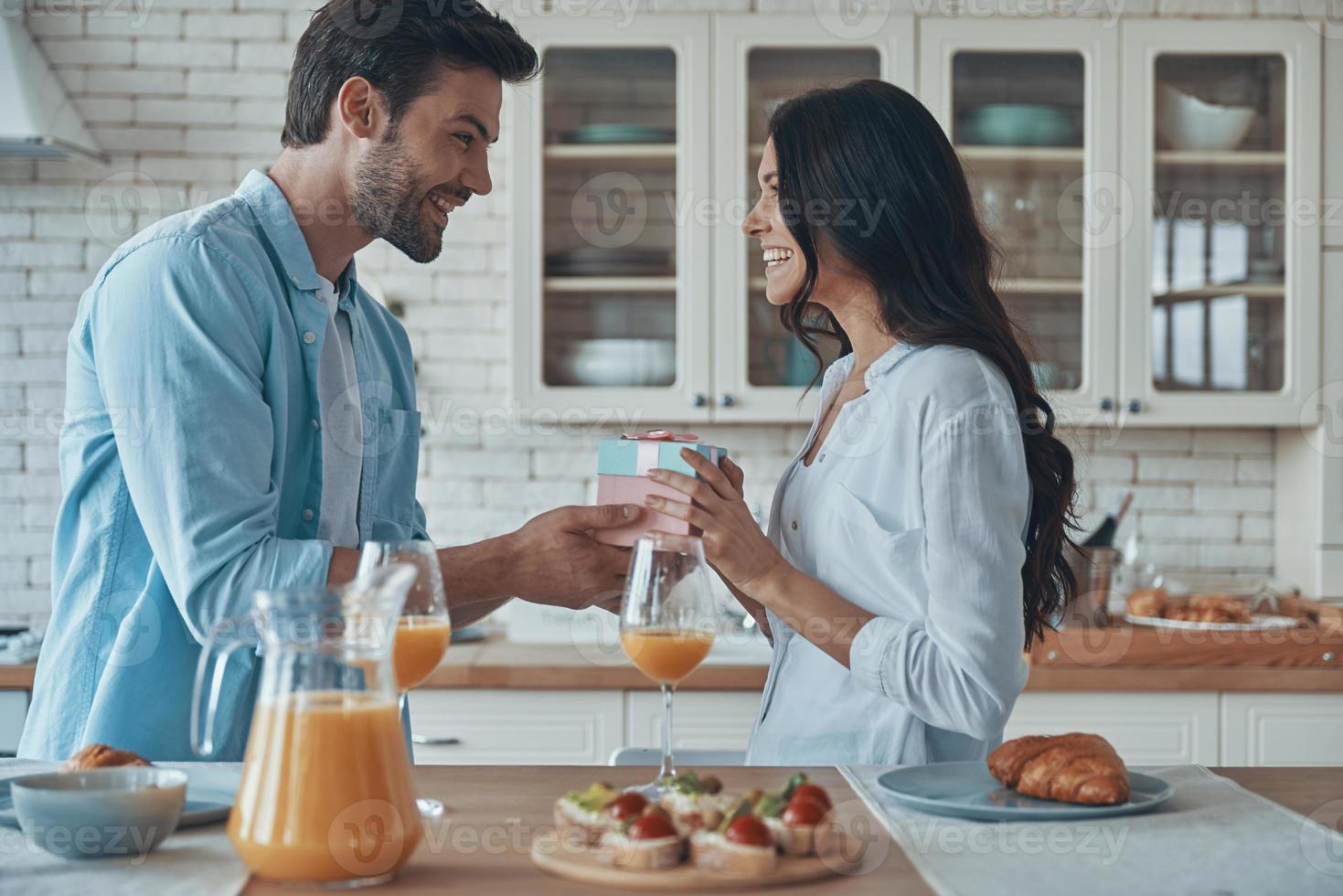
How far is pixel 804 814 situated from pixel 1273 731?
2.32 m

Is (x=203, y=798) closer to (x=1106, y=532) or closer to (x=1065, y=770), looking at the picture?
(x=1065, y=770)

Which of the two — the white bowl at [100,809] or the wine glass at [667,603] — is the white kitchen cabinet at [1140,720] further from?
the white bowl at [100,809]

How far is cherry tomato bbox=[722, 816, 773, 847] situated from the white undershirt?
927 mm

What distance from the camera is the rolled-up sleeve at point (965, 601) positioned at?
140cm

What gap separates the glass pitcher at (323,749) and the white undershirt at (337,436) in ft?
2.73

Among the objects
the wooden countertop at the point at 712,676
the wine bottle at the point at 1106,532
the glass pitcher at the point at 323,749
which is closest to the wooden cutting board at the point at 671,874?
the glass pitcher at the point at 323,749

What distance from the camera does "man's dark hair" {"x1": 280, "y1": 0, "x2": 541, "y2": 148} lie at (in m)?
1.82

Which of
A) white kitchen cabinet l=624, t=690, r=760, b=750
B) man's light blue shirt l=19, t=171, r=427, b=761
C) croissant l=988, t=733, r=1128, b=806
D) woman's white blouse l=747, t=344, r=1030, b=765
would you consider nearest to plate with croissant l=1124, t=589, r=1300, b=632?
white kitchen cabinet l=624, t=690, r=760, b=750

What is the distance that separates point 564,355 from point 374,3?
1489 millimetres

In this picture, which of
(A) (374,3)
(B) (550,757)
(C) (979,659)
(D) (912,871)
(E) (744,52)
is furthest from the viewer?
(E) (744,52)

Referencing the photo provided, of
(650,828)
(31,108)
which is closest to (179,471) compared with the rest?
(650,828)

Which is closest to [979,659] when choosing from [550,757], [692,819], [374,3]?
[692,819]

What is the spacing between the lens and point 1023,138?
328 centimetres

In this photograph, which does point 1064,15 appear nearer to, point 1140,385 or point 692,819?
point 1140,385
